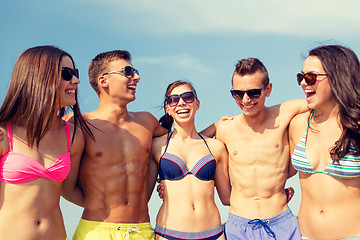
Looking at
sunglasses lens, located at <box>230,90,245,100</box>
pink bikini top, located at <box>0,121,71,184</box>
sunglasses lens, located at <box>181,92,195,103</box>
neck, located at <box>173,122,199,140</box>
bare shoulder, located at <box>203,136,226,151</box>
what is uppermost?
sunglasses lens, located at <box>230,90,245,100</box>

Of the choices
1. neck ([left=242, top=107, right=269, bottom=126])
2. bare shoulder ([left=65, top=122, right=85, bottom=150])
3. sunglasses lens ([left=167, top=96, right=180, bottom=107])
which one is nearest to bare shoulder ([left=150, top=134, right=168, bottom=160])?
sunglasses lens ([left=167, top=96, right=180, bottom=107])

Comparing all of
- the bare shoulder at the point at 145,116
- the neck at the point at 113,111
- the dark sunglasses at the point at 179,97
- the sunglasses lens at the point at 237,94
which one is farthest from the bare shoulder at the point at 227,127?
the neck at the point at 113,111

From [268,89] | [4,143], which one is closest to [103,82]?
[4,143]

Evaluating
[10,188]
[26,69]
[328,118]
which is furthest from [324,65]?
[10,188]

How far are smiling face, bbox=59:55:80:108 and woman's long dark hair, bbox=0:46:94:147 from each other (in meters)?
0.16

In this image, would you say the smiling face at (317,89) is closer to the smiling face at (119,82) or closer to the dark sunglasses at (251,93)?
the dark sunglasses at (251,93)

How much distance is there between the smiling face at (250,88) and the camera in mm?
7164

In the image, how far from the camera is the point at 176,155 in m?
7.07

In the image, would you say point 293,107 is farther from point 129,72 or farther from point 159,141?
point 129,72

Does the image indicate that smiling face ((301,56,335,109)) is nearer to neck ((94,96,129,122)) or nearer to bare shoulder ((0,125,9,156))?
neck ((94,96,129,122))

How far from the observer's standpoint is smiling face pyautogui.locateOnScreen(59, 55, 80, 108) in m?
5.85

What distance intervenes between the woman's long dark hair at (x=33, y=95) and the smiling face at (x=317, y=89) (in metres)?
3.95

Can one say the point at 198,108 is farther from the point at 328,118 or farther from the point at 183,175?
the point at 328,118

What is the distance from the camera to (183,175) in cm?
692
